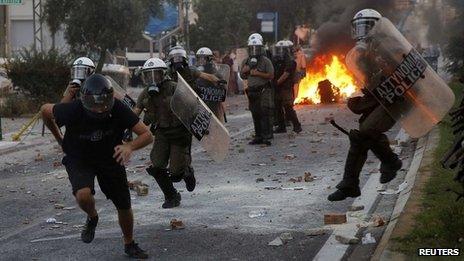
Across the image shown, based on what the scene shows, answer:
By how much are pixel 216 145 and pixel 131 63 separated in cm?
4001

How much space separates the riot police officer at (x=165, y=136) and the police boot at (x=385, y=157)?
88.2 inches

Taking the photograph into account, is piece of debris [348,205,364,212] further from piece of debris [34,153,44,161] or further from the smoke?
the smoke

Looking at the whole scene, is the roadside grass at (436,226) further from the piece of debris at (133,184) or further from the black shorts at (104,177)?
the piece of debris at (133,184)

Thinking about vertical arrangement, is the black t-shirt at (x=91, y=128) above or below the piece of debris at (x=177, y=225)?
above

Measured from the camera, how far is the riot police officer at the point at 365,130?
720cm

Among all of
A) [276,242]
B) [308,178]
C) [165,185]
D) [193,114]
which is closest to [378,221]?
[276,242]

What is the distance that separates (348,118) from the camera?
20094 mm

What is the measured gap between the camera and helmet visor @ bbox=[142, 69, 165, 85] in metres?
8.80

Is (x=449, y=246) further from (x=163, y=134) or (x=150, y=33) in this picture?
(x=150, y=33)

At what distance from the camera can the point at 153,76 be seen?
8.80 metres

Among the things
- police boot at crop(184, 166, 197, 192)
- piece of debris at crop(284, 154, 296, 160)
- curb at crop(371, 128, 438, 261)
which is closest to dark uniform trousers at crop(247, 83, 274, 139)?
piece of debris at crop(284, 154, 296, 160)

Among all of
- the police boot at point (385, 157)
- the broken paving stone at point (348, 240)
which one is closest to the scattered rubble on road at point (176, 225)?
the broken paving stone at point (348, 240)

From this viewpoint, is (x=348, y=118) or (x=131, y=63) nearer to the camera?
(x=348, y=118)

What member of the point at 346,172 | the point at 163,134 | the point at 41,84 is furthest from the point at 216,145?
the point at 41,84
